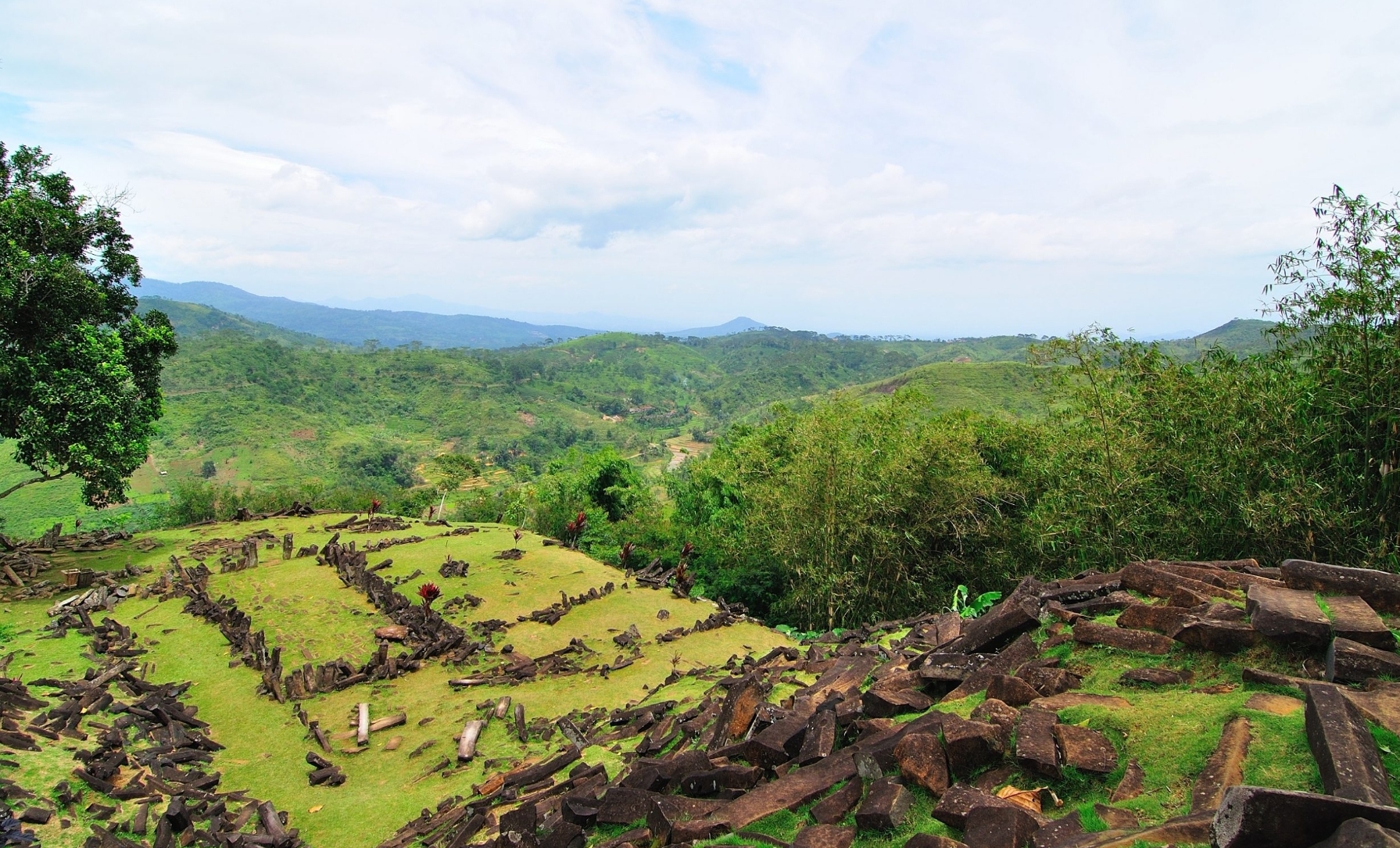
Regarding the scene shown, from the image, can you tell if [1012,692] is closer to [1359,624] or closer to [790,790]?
[790,790]

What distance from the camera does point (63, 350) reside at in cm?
1571

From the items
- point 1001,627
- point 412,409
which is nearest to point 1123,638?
point 1001,627

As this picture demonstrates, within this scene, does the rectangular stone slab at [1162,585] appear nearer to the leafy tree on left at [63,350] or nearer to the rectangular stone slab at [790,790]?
the rectangular stone slab at [790,790]

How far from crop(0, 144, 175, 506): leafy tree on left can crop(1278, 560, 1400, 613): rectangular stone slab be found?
21.9 metres

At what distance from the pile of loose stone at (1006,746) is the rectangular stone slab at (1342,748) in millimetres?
13

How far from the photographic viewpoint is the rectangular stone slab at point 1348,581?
5.43 meters

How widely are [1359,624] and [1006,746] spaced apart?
2906 millimetres

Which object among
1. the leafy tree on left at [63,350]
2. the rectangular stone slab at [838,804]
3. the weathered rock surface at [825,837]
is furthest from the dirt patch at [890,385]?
the weathered rock surface at [825,837]

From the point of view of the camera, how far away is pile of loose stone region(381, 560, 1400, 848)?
3471 mm

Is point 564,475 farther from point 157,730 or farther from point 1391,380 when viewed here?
point 1391,380

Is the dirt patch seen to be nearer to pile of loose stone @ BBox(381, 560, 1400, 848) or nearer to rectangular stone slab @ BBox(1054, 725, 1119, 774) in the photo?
pile of loose stone @ BBox(381, 560, 1400, 848)

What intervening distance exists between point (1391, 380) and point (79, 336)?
Result: 25643mm

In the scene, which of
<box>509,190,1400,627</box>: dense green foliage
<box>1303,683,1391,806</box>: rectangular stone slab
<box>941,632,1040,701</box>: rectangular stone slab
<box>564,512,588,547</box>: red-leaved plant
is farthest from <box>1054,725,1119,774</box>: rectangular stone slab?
<box>564,512,588,547</box>: red-leaved plant

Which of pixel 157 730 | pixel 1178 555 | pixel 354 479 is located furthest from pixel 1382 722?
pixel 354 479
